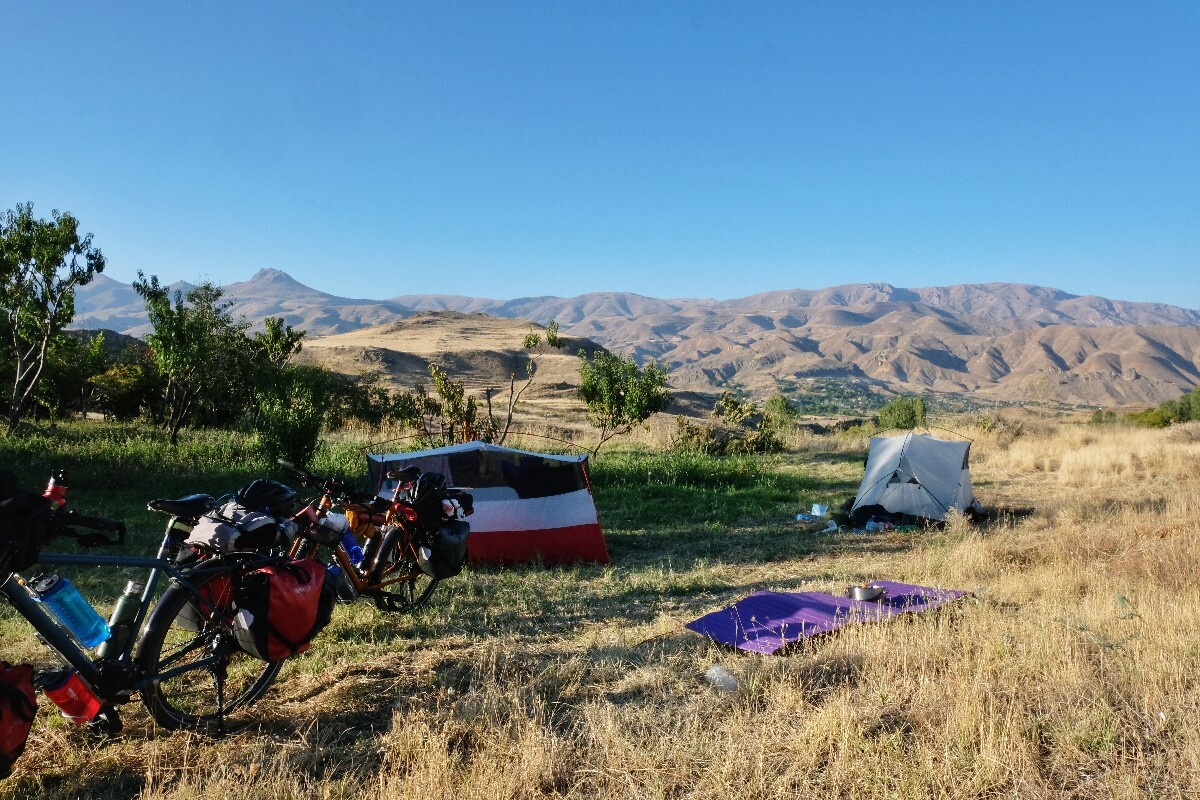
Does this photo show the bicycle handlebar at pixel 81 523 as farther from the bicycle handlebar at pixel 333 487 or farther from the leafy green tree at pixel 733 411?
the leafy green tree at pixel 733 411

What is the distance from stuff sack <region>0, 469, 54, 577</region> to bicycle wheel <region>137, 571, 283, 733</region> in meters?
0.68

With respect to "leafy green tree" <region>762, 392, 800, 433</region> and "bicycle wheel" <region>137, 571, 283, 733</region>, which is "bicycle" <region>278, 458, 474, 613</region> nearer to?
"bicycle wheel" <region>137, 571, 283, 733</region>

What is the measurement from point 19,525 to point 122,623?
755 millimetres

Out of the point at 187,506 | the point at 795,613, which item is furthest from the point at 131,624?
the point at 795,613

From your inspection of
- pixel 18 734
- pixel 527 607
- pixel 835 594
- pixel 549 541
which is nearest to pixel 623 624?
pixel 527 607

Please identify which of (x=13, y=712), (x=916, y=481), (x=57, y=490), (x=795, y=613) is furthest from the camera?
(x=916, y=481)

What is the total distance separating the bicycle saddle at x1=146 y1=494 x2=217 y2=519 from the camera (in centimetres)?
372

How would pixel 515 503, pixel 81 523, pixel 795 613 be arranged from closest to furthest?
1. pixel 81 523
2. pixel 795 613
3. pixel 515 503

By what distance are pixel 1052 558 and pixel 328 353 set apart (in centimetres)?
7023

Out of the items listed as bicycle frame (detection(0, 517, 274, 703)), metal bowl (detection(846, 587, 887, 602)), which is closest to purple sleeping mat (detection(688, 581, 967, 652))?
metal bowl (detection(846, 587, 887, 602))

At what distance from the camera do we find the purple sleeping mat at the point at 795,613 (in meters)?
5.20

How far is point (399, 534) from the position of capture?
6.00 m

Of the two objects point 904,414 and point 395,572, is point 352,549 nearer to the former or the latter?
point 395,572

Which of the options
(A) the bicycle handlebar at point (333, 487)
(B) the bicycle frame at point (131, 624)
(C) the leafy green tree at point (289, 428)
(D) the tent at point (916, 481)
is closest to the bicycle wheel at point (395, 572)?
(A) the bicycle handlebar at point (333, 487)
